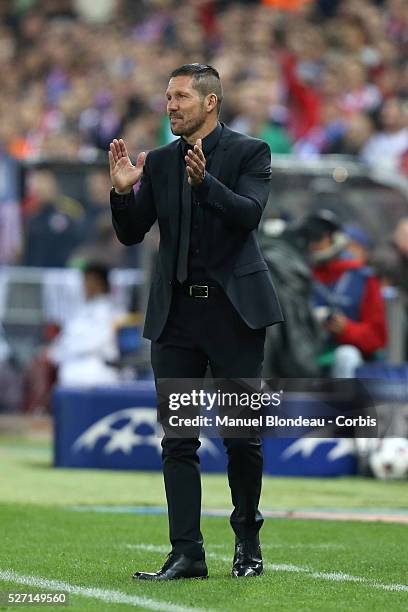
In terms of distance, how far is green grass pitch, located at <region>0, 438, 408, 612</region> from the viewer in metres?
6.03

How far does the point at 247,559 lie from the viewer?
656 cm

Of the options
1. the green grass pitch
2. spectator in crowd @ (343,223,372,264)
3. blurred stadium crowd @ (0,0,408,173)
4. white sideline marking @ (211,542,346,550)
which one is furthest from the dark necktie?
blurred stadium crowd @ (0,0,408,173)

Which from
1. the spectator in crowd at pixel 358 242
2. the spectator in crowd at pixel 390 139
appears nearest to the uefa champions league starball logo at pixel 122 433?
the spectator in crowd at pixel 358 242

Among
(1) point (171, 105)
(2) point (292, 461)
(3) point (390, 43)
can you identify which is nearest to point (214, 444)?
(2) point (292, 461)

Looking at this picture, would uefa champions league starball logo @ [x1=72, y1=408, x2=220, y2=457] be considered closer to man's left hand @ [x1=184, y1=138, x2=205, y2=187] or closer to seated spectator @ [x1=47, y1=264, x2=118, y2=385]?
seated spectator @ [x1=47, y1=264, x2=118, y2=385]

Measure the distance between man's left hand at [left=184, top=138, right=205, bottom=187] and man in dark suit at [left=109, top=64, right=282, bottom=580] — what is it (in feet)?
0.78

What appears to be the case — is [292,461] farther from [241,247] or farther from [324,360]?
[241,247]

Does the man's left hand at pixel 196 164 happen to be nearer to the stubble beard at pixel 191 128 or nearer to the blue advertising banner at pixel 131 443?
the stubble beard at pixel 191 128

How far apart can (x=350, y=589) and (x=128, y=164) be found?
1917mm

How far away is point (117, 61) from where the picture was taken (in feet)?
71.8

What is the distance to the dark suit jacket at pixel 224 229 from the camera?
646 cm

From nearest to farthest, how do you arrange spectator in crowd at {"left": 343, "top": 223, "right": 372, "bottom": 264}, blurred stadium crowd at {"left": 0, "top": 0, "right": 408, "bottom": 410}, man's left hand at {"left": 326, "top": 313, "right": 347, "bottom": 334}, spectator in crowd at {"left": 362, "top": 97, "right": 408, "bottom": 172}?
man's left hand at {"left": 326, "top": 313, "right": 347, "bottom": 334} → blurred stadium crowd at {"left": 0, "top": 0, "right": 408, "bottom": 410} → spectator in crowd at {"left": 343, "top": 223, "right": 372, "bottom": 264} → spectator in crowd at {"left": 362, "top": 97, "right": 408, "bottom": 172}

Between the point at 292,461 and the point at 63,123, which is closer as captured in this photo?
the point at 292,461

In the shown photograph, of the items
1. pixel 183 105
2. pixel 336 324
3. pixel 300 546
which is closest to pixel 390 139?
pixel 336 324
